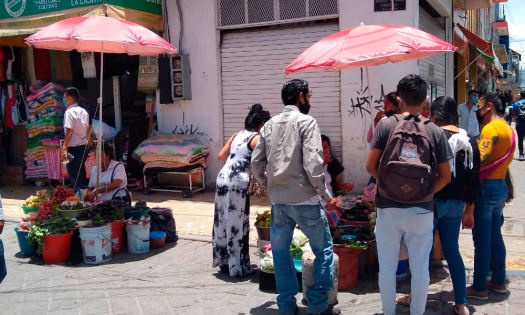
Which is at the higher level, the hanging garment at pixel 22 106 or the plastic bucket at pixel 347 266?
the hanging garment at pixel 22 106

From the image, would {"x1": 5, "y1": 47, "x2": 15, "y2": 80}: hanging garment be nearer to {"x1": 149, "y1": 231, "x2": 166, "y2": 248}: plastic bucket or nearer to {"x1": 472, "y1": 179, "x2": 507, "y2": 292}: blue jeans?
{"x1": 149, "y1": 231, "x2": 166, "y2": 248}: plastic bucket

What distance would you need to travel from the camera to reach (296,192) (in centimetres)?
388

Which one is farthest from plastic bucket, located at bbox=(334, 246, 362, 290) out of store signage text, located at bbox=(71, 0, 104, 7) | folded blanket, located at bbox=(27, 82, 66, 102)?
folded blanket, located at bbox=(27, 82, 66, 102)

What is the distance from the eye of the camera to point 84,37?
572 cm

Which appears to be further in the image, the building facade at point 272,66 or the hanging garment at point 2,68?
the hanging garment at point 2,68

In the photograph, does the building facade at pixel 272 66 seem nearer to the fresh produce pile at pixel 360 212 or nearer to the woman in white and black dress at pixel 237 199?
the fresh produce pile at pixel 360 212

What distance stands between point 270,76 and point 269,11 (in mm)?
1178

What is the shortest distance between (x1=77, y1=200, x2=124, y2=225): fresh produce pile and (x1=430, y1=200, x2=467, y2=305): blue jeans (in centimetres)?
379

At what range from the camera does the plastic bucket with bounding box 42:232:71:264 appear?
579 centimetres

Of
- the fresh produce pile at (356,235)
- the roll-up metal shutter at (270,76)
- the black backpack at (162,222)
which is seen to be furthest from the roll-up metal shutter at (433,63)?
the black backpack at (162,222)

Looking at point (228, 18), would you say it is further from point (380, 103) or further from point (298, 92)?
point (298, 92)

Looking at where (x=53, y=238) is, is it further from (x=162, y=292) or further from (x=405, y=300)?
(x=405, y=300)

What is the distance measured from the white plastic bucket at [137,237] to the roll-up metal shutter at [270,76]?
3885 mm

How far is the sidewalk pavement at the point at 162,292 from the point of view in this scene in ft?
14.3
